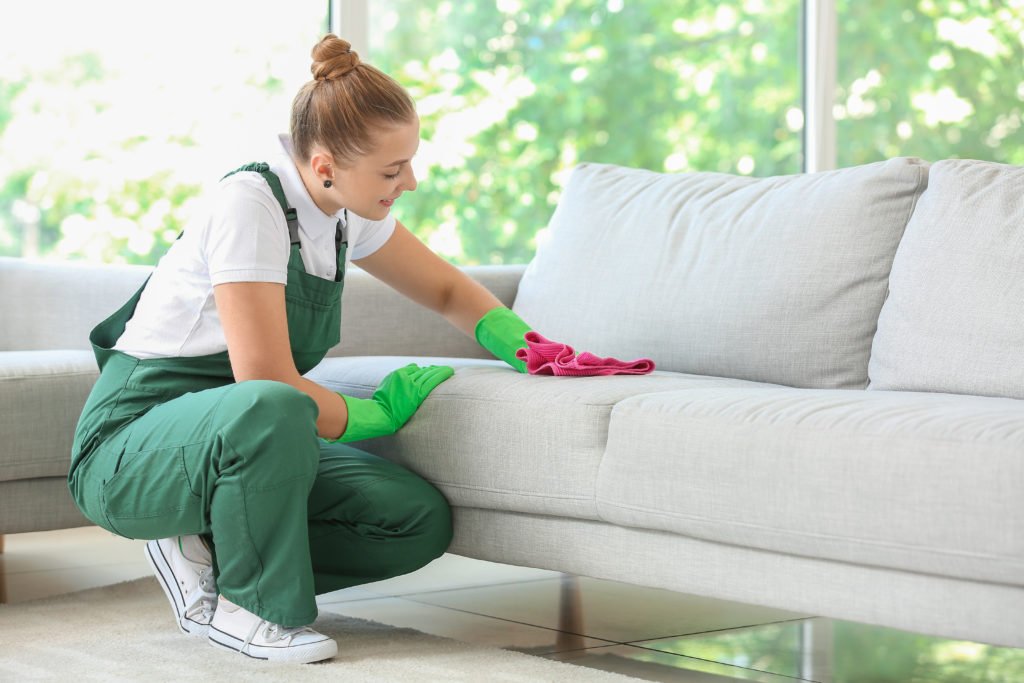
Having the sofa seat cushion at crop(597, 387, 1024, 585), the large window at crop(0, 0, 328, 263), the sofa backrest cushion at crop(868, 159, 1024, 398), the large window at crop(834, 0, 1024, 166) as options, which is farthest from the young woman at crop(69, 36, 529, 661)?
the large window at crop(834, 0, 1024, 166)

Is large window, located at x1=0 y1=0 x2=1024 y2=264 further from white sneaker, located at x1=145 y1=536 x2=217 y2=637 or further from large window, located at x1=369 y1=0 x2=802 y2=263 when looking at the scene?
white sneaker, located at x1=145 y1=536 x2=217 y2=637

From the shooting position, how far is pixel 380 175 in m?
1.91

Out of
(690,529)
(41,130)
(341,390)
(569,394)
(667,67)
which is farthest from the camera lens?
(667,67)

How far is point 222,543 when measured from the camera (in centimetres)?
178

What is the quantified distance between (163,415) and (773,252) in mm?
985

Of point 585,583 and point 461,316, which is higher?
point 461,316

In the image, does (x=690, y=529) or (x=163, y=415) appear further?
(x=163, y=415)

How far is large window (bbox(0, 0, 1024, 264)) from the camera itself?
3477mm

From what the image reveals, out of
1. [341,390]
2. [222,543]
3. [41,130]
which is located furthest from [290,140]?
[41,130]

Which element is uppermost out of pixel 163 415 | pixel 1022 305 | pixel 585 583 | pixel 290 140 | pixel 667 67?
pixel 667 67

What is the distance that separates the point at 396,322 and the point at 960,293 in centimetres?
107

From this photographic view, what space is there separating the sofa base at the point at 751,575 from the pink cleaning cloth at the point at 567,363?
0.24 metres

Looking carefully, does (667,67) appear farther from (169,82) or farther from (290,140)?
(290,140)

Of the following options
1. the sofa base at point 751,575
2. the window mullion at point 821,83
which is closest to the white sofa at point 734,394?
the sofa base at point 751,575
